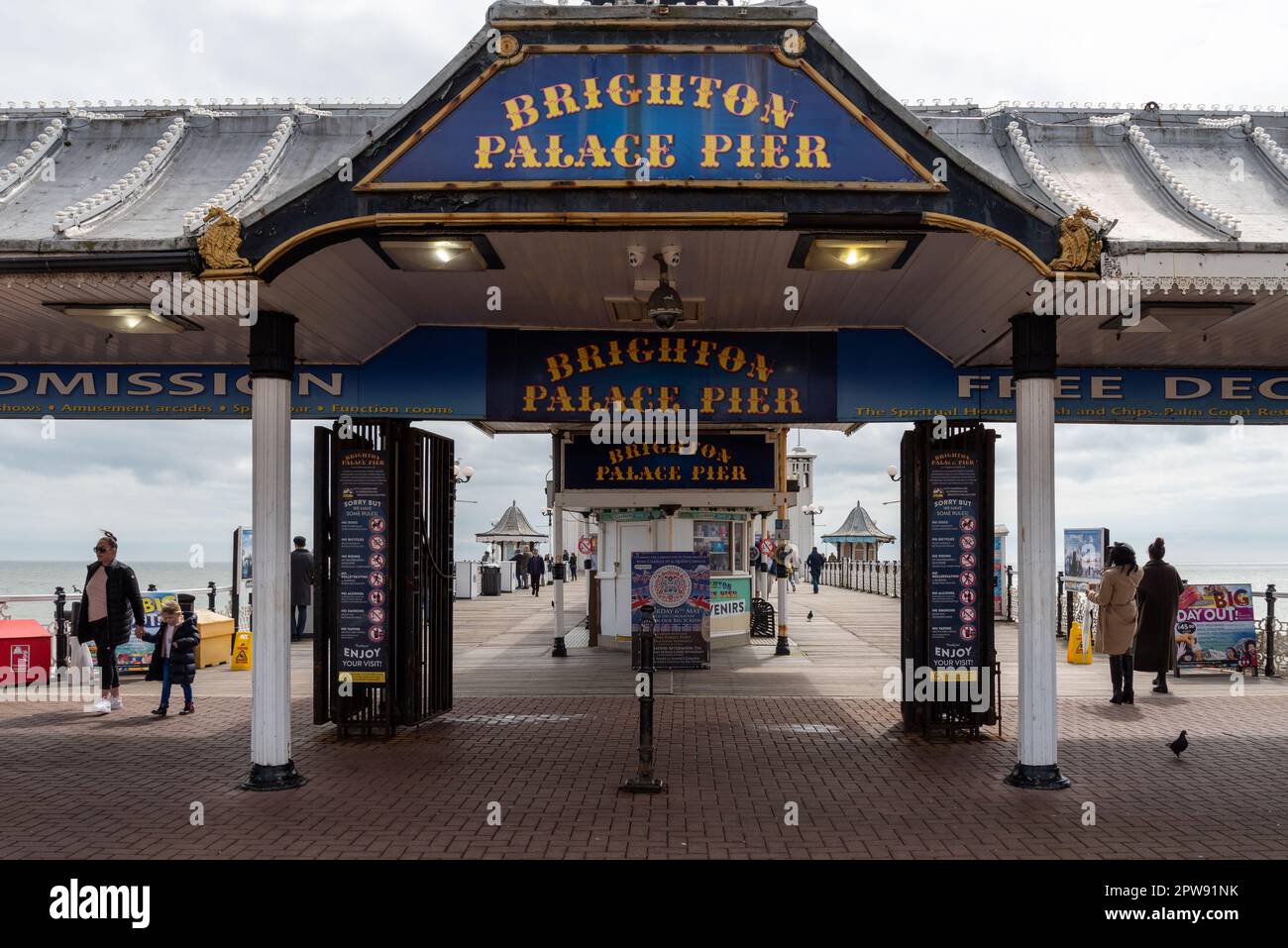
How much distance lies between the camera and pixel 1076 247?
23.9 ft

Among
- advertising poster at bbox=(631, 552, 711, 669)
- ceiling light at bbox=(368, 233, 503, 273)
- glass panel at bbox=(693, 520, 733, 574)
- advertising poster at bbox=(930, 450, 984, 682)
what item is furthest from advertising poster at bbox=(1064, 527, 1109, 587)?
ceiling light at bbox=(368, 233, 503, 273)

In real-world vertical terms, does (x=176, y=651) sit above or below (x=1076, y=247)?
below

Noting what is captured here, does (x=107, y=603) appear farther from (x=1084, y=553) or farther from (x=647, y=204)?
(x=1084, y=553)

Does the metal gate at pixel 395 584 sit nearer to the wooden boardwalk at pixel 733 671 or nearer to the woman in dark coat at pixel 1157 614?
the wooden boardwalk at pixel 733 671

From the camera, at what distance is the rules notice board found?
33.4ft

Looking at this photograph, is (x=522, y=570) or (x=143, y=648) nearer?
(x=143, y=648)

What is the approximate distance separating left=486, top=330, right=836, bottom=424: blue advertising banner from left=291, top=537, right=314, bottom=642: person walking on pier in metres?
9.24

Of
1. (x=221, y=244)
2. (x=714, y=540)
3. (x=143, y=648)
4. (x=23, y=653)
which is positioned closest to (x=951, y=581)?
(x=221, y=244)

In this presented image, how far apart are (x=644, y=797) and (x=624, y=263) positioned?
4.28 m

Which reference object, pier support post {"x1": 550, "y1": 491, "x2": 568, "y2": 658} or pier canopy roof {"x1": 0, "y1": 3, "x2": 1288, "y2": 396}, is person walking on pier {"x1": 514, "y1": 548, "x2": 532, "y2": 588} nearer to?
pier support post {"x1": 550, "y1": 491, "x2": 568, "y2": 658}

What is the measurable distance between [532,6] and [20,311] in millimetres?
5210

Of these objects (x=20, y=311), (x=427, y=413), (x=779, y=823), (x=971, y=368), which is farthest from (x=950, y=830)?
(x=20, y=311)

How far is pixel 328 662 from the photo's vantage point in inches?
410

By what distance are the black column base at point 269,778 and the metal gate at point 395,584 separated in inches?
81.6
